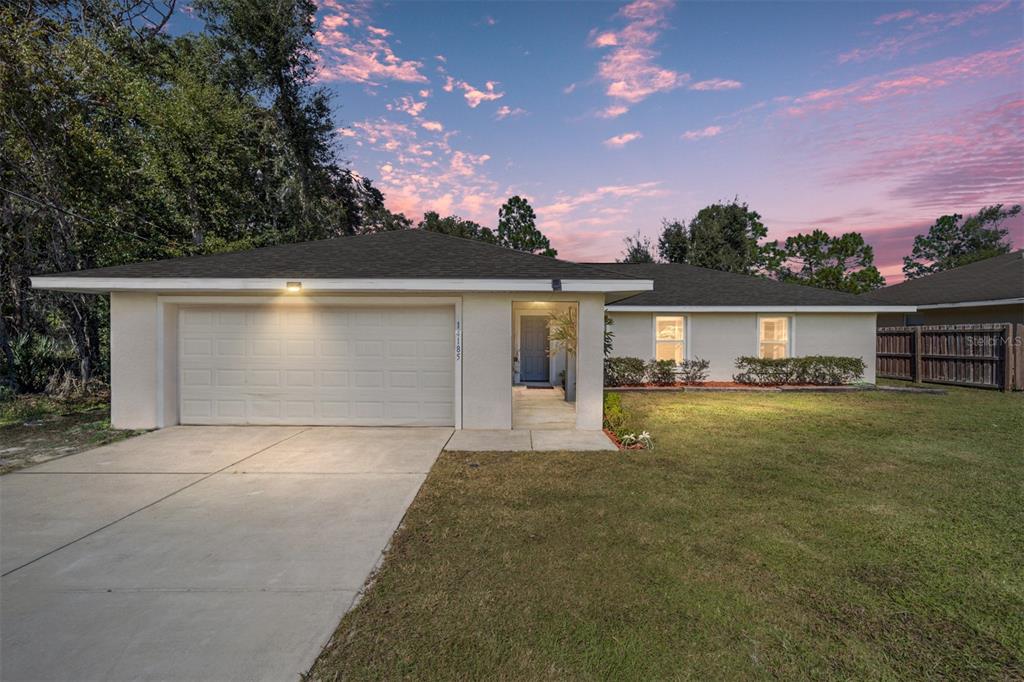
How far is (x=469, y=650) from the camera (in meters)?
2.26

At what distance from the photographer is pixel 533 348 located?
13969 millimetres

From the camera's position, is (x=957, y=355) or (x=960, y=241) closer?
(x=957, y=355)

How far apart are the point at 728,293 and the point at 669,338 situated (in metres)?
2.58

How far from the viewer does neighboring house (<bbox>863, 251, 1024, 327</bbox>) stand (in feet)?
44.4

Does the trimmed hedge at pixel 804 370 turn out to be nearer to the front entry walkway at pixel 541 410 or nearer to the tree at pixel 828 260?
the front entry walkway at pixel 541 410

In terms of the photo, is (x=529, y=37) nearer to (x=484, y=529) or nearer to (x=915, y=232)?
(x=484, y=529)

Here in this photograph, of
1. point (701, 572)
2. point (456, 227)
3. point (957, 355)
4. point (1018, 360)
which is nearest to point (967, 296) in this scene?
point (957, 355)

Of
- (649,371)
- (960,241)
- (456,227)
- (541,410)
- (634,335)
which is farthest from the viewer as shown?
(960,241)

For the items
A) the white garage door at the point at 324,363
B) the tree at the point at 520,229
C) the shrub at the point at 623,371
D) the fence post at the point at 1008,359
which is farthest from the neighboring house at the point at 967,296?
the tree at the point at 520,229

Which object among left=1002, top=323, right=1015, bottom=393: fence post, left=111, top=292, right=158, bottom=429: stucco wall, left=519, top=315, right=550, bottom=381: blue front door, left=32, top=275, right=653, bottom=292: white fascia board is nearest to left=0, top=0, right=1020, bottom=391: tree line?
left=111, top=292, right=158, bottom=429: stucco wall

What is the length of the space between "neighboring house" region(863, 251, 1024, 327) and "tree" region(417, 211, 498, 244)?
26895 mm

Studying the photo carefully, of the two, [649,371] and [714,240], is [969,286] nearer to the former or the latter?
[649,371]

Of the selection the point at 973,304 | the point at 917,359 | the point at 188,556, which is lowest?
the point at 188,556

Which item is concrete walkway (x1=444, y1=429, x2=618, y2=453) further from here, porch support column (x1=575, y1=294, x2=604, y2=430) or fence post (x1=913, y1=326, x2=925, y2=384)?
fence post (x1=913, y1=326, x2=925, y2=384)
